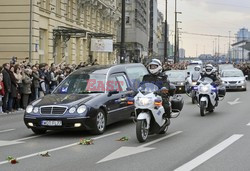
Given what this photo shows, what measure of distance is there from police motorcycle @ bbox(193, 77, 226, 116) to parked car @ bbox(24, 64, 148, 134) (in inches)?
115

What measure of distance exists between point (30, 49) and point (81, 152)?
19401 mm

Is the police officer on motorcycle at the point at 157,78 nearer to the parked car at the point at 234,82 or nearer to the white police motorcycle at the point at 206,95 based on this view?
the white police motorcycle at the point at 206,95

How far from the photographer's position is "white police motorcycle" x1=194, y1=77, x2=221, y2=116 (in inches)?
615

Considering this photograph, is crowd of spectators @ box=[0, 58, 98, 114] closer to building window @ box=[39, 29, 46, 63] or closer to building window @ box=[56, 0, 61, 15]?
building window @ box=[39, 29, 46, 63]

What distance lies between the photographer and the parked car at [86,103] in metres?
10.8

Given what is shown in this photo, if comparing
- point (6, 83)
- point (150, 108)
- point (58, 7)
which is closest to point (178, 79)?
point (58, 7)

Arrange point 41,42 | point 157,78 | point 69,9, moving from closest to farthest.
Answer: point 157,78, point 41,42, point 69,9

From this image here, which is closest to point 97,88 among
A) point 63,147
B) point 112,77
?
point 112,77

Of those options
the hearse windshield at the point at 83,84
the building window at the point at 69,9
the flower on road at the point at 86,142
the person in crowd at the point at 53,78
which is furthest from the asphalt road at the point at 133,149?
the building window at the point at 69,9

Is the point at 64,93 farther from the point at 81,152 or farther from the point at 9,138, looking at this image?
the point at 81,152

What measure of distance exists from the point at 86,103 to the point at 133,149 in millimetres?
2112

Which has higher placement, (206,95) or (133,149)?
(206,95)

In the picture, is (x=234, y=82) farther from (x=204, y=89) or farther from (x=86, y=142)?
(x=86, y=142)

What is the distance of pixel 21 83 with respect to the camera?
18156mm
